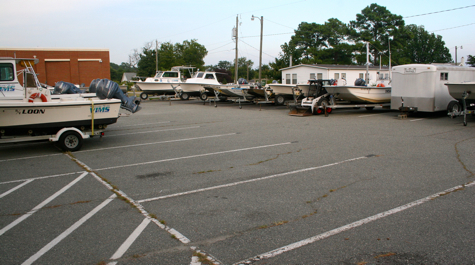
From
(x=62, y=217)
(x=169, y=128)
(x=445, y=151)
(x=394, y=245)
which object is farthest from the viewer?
(x=169, y=128)

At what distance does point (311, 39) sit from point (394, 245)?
2460 inches

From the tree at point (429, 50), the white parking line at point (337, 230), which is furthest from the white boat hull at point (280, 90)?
the tree at point (429, 50)

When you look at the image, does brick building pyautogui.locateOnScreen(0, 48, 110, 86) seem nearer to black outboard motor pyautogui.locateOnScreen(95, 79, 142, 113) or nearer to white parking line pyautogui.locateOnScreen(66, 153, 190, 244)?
black outboard motor pyautogui.locateOnScreen(95, 79, 142, 113)

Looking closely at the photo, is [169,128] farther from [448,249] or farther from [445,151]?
[448,249]

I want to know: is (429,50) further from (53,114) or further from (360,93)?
(53,114)

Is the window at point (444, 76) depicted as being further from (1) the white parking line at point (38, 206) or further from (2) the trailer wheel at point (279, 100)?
(1) the white parking line at point (38, 206)

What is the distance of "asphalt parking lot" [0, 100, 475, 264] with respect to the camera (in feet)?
12.6

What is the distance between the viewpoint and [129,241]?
13.5 ft

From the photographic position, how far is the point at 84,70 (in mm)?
37594

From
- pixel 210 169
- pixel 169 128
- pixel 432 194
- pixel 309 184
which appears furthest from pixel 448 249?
pixel 169 128

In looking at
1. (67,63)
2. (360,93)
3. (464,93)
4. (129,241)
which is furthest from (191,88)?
(129,241)

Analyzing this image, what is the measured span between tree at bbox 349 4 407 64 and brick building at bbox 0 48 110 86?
43.2 metres

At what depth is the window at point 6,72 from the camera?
9727 mm

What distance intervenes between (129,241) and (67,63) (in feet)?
123
